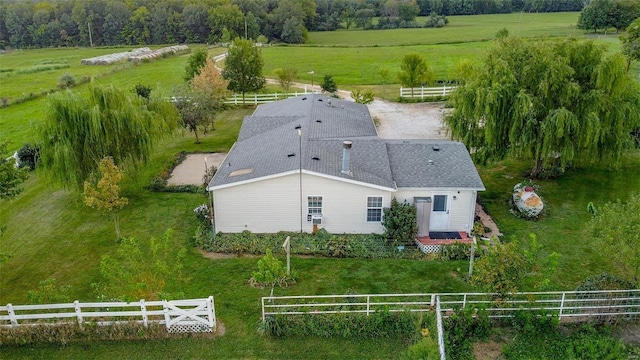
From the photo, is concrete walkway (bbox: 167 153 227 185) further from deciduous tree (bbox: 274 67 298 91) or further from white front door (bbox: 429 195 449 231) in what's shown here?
deciduous tree (bbox: 274 67 298 91)

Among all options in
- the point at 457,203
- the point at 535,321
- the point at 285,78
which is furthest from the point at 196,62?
the point at 535,321

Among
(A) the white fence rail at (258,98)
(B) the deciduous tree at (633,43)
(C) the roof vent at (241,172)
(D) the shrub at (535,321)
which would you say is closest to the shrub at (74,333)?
(C) the roof vent at (241,172)

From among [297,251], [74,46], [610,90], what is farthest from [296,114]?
[74,46]

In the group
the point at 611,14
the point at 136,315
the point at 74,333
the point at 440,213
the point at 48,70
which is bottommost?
the point at 74,333

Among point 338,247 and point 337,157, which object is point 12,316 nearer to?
point 338,247

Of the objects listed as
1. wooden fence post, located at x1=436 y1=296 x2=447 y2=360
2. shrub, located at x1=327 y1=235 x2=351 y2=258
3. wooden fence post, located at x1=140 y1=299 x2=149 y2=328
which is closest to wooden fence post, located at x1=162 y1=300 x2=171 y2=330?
wooden fence post, located at x1=140 y1=299 x2=149 y2=328

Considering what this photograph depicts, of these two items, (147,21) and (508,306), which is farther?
(147,21)
